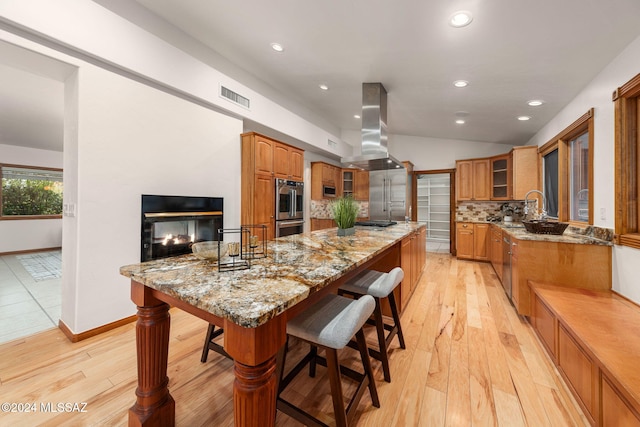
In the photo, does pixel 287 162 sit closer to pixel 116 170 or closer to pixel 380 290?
pixel 116 170

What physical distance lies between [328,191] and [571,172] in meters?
4.12

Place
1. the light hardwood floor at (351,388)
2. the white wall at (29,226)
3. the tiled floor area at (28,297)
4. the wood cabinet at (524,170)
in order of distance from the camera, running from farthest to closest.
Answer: the white wall at (29,226) < the wood cabinet at (524,170) < the tiled floor area at (28,297) < the light hardwood floor at (351,388)

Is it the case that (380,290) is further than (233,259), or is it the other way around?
(380,290)

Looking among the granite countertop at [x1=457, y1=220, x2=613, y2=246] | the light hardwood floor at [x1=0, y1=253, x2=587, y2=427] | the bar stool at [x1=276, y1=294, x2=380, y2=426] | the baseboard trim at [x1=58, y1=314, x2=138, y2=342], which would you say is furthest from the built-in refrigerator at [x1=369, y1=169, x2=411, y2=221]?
the baseboard trim at [x1=58, y1=314, x2=138, y2=342]

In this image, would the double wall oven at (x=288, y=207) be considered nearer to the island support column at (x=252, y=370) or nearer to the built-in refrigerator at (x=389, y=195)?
the built-in refrigerator at (x=389, y=195)

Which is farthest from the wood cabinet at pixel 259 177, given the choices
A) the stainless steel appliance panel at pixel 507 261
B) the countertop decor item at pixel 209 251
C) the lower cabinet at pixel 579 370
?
the lower cabinet at pixel 579 370

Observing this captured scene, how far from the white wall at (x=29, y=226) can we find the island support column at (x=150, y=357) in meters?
7.27

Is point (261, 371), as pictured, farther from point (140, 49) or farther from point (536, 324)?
point (140, 49)

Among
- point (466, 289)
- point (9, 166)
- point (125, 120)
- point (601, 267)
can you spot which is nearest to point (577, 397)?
point (601, 267)

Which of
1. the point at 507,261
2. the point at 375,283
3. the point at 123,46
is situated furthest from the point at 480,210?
the point at 123,46

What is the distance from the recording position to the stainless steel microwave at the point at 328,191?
5.91m

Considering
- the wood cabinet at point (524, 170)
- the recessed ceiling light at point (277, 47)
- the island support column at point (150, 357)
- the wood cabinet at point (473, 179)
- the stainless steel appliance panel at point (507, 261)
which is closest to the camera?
the island support column at point (150, 357)

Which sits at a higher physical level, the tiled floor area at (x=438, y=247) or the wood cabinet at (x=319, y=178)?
the wood cabinet at (x=319, y=178)

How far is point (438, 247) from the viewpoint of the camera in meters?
6.86
